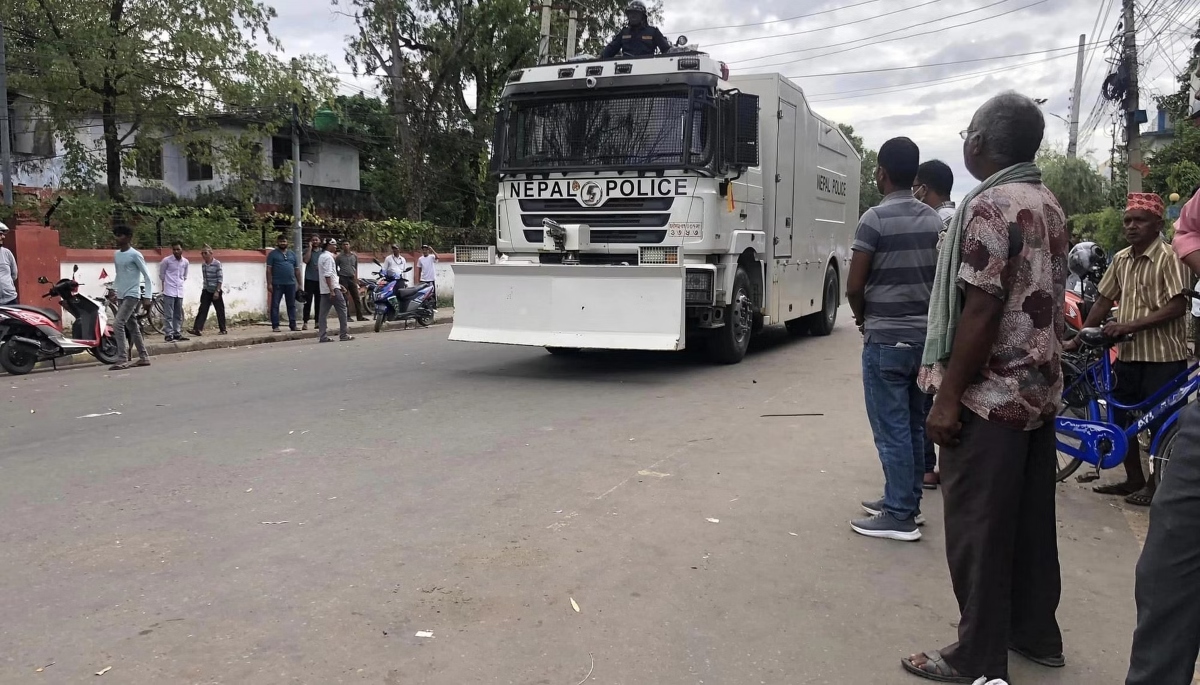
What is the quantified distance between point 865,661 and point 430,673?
1.55 metres

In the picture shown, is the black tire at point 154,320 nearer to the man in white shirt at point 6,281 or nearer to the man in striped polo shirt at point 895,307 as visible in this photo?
the man in white shirt at point 6,281

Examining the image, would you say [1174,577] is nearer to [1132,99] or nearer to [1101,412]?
[1101,412]

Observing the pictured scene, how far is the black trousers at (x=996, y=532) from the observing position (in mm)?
2938

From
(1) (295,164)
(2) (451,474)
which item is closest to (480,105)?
(1) (295,164)

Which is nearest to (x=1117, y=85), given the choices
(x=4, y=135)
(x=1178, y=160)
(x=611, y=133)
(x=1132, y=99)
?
(x=1132, y=99)

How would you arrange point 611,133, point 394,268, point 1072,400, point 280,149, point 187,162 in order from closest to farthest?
point 1072,400
point 611,133
point 394,268
point 187,162
point 280,149

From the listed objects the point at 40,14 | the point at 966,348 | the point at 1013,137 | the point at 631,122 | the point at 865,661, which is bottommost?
the point at 865,661

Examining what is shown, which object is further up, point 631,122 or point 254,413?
point 631,122

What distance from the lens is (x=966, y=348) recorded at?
292cm

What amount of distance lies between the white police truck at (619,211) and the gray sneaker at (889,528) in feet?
15.1

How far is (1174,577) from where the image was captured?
2.39m

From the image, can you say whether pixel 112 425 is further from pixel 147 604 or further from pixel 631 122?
pixel 631 122

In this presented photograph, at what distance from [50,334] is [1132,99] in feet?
66.8

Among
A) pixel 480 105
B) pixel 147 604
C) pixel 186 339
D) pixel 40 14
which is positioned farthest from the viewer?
pixel 480 105
